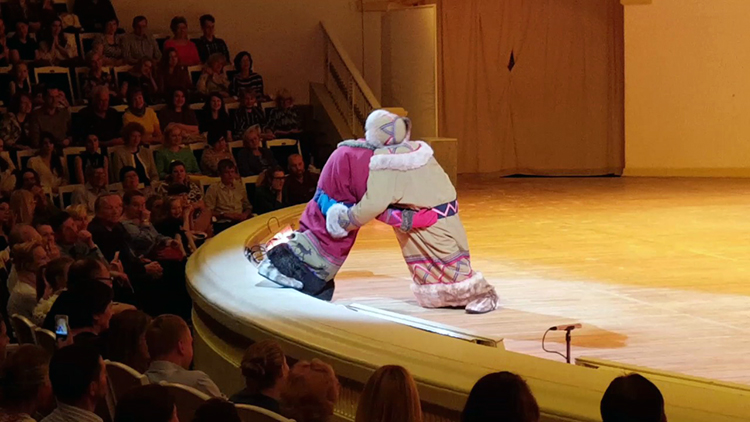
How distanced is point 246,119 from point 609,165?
4.03 m

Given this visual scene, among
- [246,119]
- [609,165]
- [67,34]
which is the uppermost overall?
[67,34]

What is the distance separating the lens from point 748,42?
10062 mm

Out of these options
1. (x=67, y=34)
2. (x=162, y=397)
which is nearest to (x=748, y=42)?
(x=67, y=34)

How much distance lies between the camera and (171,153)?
303 inches

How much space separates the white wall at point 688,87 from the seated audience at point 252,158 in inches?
165

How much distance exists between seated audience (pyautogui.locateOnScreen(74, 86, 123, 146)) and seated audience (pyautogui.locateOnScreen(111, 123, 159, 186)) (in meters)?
0.33

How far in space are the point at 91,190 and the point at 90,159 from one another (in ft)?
2.59

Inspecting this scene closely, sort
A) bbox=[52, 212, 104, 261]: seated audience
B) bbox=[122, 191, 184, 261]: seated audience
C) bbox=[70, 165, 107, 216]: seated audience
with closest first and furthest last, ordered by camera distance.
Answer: bbox=[52, 212, 104, 261]: seated audience
bbox=[122, 191, 184, 261]: seated audience
bbox=[70, 165, 107, 216]: seated audience

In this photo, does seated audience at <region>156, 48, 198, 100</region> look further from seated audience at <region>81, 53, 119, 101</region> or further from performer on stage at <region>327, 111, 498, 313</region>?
performer on stage at <region>327, 111, 498, 313</region>

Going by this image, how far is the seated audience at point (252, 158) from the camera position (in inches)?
316

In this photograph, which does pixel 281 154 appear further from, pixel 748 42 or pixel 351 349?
pixel 351 349

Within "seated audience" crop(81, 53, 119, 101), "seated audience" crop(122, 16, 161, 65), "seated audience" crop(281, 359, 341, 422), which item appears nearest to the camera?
"seated audience" crop(281, 359, 341, 422)

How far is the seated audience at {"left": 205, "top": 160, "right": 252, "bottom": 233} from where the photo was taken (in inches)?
281

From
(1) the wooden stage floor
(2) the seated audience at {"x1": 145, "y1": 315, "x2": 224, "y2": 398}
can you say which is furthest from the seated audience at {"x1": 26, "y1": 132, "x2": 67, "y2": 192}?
(2) the seated audience at {"x1": 145, "y1": 315, "x2": 224, "y2": 398}
